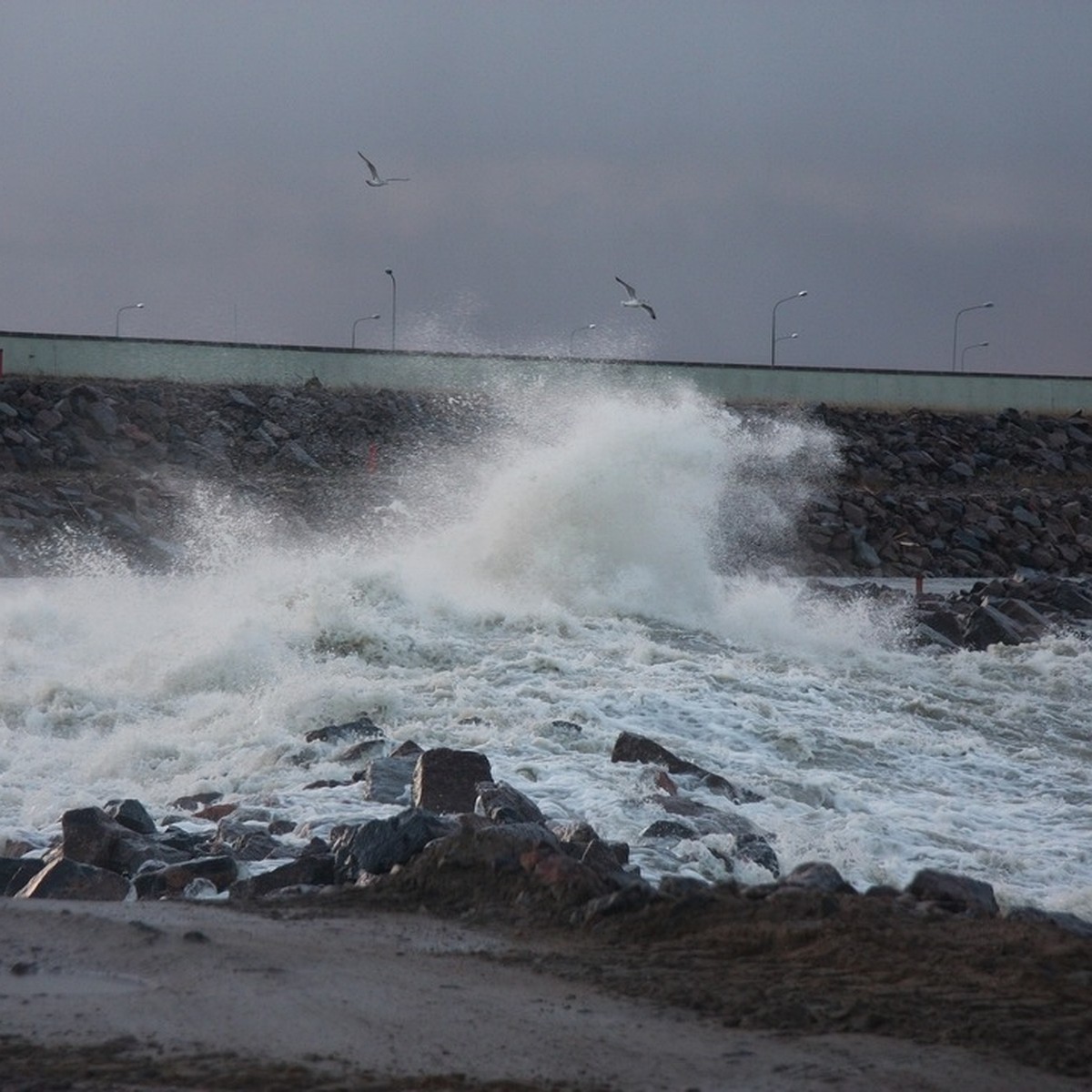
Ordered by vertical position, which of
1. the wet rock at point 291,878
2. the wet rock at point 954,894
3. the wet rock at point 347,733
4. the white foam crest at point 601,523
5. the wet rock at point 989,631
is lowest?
the wet rock at point 291,878

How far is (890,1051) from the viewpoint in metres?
5.16

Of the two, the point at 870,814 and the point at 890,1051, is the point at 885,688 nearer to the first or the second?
the point at 870,814

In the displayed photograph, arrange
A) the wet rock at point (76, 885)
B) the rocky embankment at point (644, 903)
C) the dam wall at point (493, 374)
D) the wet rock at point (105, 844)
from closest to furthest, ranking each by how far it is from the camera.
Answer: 1. the rocky embankment at point (644, 903)
2. the wet rock at point (76, 885)
3. the wet rock at point (105, 844)
4. the dam wall at point (493, 374)

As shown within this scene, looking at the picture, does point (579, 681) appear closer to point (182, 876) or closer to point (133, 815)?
point (133, 815)

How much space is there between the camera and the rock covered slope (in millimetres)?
27891

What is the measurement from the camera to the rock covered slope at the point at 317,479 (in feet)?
91.5

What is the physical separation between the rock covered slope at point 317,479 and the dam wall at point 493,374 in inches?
72.4

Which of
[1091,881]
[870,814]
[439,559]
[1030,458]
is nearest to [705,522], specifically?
[439,559]

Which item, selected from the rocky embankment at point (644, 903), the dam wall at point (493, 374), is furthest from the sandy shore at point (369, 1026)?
the dam wall at point (493, 374)

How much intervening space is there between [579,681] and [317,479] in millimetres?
19517

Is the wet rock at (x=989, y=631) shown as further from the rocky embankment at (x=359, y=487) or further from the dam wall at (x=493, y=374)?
the dam wall at (x=493, y=374)

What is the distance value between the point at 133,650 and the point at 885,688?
799 cm

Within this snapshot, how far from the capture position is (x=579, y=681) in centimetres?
1524

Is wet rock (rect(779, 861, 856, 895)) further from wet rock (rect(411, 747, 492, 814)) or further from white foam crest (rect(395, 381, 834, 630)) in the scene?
white foam crest (rect(395, 381, 834, 630))
